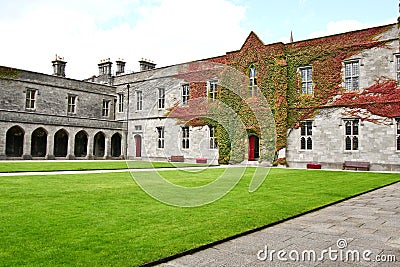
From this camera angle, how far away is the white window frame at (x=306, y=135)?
79.2 feet

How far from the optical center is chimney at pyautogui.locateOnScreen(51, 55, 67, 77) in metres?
39.7

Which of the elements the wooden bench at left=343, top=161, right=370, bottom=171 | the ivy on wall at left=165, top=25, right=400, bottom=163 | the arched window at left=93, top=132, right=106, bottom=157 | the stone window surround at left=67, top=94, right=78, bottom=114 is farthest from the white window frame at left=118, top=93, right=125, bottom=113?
the wooden bench at left=343, top=161, right=370, bottom=171

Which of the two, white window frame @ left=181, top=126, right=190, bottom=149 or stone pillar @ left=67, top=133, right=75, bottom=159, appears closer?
white window frame @ left=181, top=126, right=190, bottom=149

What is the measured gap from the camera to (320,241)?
5344 millimetres

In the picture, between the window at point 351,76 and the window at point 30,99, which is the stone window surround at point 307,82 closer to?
the window at point 351,76

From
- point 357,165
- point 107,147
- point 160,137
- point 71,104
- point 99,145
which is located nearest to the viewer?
point 357,165

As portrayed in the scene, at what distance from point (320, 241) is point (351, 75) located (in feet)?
65.5

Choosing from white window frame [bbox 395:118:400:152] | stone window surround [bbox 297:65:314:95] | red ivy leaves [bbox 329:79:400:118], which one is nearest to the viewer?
white window frame [bbox 395:118:400:152]

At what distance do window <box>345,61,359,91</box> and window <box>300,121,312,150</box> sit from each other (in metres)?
3.42

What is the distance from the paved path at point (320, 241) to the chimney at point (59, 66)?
3758 centimetres

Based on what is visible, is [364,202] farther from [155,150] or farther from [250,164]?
[155,150]

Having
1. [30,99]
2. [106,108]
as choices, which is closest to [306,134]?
[106,108]

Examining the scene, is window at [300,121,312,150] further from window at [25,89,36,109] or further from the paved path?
window at [25,89,36,109]

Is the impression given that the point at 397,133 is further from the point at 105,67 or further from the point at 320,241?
the point at 105,67
